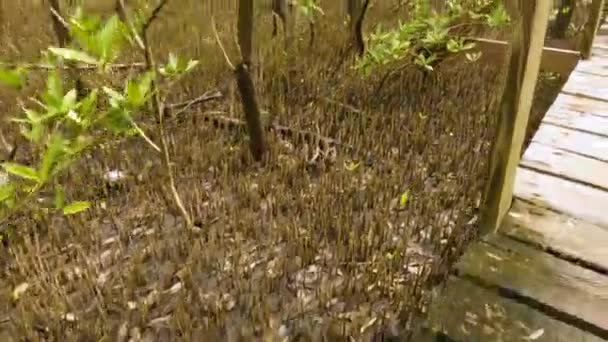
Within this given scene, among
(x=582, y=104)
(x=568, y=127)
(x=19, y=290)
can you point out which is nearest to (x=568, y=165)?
(x=568, y=127)

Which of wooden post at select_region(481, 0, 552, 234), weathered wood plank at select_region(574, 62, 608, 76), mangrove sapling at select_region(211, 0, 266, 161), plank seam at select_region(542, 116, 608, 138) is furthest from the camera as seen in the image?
weathered wood plank at select_region(574, 62, 608, 76)

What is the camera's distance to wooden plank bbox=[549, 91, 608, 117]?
2434 millimetres

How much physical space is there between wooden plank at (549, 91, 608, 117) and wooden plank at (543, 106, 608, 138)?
41 millimetres

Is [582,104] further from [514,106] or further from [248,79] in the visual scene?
[248,79]

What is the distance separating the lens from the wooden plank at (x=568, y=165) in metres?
1.81

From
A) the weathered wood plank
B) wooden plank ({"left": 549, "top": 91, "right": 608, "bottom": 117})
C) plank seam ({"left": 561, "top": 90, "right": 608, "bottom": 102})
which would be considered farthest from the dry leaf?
the weathered wood plank

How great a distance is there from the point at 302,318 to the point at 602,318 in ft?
3.17

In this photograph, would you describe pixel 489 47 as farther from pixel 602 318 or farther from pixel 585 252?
pixel 602 318

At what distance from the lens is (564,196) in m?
1.71

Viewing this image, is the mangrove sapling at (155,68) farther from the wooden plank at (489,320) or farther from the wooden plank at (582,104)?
the wooden plank at (582,104)

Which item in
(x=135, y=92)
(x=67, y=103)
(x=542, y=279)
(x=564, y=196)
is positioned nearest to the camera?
(x=542, y=279)

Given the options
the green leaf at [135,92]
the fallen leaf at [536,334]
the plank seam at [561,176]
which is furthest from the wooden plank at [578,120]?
the green leaf at [135,92]

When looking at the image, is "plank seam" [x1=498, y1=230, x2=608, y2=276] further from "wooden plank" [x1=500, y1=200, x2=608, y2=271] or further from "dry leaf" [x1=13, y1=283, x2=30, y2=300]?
"dry leaf" [x1=13, y1=283, x2=30, y2=300]

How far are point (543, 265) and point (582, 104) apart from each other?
140cm
